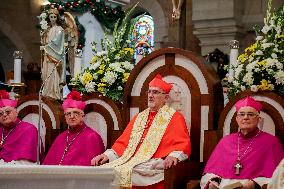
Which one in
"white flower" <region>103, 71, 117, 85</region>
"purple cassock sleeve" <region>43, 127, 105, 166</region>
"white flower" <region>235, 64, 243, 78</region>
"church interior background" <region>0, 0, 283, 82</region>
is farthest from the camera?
"church interior background" <region>0, 0, 283, 82</region>

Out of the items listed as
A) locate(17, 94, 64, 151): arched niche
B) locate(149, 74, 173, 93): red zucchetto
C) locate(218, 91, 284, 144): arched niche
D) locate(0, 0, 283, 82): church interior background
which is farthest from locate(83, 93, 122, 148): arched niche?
locate(0, 0, 283, 82): church interior background

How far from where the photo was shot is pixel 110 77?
764cm

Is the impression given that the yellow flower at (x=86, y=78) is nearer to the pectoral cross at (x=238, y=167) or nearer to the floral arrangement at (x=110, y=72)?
the floral arrangement at (x=110, y=72)

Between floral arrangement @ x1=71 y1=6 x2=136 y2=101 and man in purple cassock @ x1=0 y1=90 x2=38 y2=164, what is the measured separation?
2.68 ft

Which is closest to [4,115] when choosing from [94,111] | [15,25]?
[94,111]

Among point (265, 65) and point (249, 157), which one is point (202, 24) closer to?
point (265, 65)

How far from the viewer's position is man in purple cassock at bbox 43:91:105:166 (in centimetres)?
709

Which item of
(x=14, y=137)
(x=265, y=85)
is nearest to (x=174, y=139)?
(x=265, y=85)

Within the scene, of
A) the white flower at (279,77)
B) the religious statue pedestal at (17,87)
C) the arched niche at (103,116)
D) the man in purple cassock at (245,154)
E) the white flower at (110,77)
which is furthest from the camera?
the religious statue pedestal at (17,87)

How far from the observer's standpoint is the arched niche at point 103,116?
7.42 meters

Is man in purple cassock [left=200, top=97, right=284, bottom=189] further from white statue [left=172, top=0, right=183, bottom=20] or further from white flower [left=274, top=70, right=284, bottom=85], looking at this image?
white statue [left=172, top=0, right=183, bottom=20]

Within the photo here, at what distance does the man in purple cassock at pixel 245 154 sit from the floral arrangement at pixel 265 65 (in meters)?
0.39

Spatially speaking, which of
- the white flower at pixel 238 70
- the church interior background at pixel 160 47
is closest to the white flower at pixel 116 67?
the church interior background at pixel 160 47

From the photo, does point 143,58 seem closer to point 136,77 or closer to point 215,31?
point 136,77
